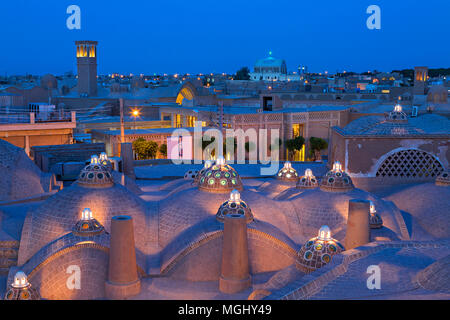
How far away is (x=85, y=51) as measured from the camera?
4297 cm

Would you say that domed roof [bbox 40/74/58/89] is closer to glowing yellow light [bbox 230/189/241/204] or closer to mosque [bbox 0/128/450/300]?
mosque [bbox 0/128/450/300]

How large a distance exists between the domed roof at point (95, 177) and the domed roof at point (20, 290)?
3893 millimetres

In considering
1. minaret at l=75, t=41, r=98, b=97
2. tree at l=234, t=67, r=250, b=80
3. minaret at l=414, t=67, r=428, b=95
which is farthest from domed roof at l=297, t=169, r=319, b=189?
tree at l=234, t=67, r=250, b=80

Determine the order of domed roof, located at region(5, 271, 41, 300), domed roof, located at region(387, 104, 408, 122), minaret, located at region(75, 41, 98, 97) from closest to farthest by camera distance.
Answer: domed roof, located at region(5, 271, 41, 300) < domed roof, located at region(387, 104, 408, 122) < minaret, located at region(75, 41, 98, 97)

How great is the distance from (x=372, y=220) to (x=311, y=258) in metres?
3.29

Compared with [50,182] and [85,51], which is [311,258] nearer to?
[50,182]

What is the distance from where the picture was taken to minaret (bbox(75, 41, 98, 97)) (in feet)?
141

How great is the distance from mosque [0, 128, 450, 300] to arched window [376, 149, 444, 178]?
132 centimetres

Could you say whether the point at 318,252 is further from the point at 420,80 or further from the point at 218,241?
the point at 420,80

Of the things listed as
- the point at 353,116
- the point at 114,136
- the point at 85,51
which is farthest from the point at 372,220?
the point at 85,51

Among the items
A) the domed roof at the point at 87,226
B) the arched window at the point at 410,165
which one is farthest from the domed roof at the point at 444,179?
the domed roof at the point at 87,226

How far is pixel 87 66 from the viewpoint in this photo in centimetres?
4372

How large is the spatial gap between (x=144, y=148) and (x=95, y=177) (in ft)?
40.1
